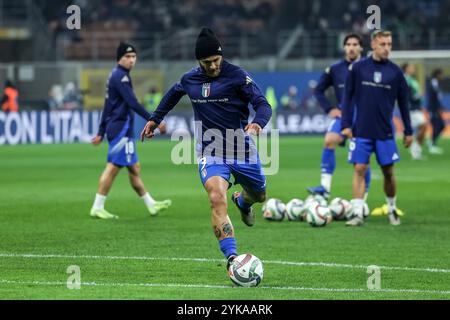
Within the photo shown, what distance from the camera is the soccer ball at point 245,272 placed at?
10.0 meters

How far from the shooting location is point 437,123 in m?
33.6

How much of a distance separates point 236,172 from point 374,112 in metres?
4.68

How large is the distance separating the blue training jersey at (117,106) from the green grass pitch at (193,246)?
136cm

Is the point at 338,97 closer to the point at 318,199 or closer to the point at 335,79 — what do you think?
the point at 335,79

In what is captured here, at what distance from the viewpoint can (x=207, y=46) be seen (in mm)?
10617

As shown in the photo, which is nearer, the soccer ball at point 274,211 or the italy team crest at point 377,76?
the italy team crest at point 377,76

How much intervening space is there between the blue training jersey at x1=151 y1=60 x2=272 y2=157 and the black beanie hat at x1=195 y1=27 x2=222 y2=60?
0.41 m

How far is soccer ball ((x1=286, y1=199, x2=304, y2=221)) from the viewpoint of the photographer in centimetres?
1625

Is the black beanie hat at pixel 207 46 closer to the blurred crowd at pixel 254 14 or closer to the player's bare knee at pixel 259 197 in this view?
the player's bare knee at pixel 259 197

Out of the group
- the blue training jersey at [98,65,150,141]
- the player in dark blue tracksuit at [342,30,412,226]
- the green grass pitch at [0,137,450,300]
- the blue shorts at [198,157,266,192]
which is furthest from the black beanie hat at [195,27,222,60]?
the blue training jersey at [98,65,150,141]

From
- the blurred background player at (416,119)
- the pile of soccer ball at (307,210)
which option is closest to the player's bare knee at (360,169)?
the pile of soccer ball at (307,210)

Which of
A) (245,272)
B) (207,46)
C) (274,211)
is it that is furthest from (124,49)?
(245,272)

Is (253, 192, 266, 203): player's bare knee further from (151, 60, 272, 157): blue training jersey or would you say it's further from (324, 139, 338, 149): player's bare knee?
(324, 139, 338, 149): player's bare knee
